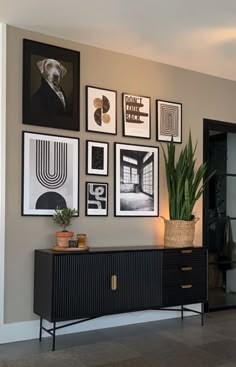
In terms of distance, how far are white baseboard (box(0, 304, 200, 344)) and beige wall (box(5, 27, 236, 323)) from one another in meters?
0.07

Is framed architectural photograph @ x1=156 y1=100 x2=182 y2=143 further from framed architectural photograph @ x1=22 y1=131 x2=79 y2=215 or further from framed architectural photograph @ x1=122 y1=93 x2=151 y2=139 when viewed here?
framed architectural photograph @ x1=22 y1=131 x2=79 y2=215

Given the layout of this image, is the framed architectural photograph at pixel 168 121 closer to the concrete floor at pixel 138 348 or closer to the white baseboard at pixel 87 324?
the white baseboard at pixel 87 324

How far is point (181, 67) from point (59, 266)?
105 inches

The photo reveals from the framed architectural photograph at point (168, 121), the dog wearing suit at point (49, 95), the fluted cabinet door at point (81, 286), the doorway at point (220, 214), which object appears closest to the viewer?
the fluted cabinet door at point (81, 286)

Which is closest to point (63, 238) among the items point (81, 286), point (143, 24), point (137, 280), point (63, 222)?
point (63, 222)

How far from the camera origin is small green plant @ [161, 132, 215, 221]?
4508 mm

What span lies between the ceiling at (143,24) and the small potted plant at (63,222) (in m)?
1.63

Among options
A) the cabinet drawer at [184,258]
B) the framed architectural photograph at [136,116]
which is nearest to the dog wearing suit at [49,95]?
the framed architectural photograph at [136,116]

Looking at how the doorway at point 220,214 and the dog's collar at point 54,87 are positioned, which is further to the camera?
the doorway at point 220,214

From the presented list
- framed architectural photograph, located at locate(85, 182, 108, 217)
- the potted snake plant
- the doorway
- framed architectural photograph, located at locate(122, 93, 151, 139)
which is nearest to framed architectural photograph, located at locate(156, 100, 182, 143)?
framed architectural photograph, located at locate(122, 93, 151, 139)

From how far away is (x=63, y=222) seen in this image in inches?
158

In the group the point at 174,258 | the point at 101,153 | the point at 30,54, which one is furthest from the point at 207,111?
the point at 30,54

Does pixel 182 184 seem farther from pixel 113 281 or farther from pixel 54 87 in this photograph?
pixel 54 87

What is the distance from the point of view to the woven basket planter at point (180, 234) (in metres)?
4.45
